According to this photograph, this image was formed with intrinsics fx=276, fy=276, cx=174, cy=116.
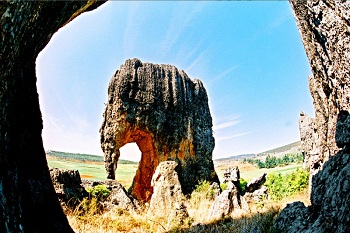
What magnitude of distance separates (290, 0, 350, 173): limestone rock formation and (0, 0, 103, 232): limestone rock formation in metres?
3.38

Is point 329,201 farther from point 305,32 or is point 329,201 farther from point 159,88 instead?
point 159,88

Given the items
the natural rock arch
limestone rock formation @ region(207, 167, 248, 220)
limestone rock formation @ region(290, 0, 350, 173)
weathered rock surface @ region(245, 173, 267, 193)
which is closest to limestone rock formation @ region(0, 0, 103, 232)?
the natural rock arch

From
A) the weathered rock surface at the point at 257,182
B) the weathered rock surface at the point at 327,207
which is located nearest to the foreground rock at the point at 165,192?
the weathered rock surface at the point at 327,207

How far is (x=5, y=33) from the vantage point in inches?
89.7

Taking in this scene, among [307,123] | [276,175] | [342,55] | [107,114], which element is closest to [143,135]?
[107,114]

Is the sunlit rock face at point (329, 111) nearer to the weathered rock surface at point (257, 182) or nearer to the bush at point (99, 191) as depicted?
the bush at point (99, 191)

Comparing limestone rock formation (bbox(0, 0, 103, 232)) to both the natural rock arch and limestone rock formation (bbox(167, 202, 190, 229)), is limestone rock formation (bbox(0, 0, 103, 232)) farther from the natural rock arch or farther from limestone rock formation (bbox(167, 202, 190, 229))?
limestone rock formation (bbox(167, 202, 190, 229))

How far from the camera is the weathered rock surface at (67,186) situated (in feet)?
26.6

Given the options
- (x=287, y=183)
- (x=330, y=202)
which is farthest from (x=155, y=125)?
(x=330, y=202)

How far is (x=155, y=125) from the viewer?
16.3 metres

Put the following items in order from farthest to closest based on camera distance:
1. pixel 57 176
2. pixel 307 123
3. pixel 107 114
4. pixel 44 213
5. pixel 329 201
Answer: pixel 107 114, pixel 307 123, pixel 57 176, pixel 329 201, pixel 44 213

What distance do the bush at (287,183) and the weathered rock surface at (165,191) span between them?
157 inches

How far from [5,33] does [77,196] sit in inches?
288

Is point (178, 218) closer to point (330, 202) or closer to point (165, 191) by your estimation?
point (330, 202)
